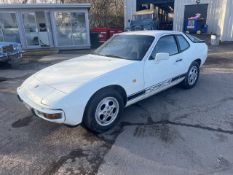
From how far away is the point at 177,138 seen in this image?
3135mm

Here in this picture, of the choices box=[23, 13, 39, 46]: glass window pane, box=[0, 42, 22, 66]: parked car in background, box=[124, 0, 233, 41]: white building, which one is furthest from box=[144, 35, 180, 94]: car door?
box=[124, 0, 233, 41]: white building

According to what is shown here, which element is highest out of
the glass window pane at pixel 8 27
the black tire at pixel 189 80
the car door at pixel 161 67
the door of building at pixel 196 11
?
the door of building at pixel 196 11

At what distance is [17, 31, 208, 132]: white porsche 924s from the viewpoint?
9.18ft

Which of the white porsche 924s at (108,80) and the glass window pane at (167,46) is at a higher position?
the glass window pane at (167,46)

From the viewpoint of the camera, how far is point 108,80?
3.10 meters

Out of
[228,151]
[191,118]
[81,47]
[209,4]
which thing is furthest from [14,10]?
[209,4]

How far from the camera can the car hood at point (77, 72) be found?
9.83 ft

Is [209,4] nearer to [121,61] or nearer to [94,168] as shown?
[121,61]

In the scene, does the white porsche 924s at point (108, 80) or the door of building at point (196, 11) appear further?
the door of building at point (196, 11)

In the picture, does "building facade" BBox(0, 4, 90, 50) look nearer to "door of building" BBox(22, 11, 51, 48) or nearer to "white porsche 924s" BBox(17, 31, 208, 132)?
"door of building" BBox(22, 11, 51, 48)

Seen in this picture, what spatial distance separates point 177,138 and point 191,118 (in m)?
0.75

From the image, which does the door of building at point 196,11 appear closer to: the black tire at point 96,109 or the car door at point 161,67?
the car door at point 161,67

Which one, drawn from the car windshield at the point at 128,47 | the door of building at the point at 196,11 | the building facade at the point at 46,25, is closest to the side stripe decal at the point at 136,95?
the car windshield at the point at 128,47

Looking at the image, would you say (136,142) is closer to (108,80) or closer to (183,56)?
(108,80)
